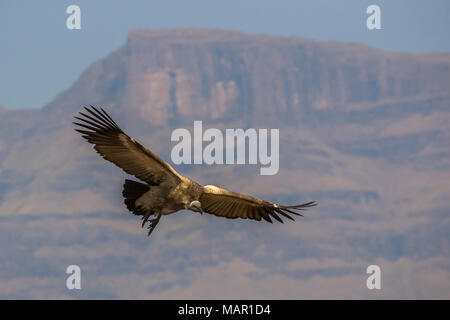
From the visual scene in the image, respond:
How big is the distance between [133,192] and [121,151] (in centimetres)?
121

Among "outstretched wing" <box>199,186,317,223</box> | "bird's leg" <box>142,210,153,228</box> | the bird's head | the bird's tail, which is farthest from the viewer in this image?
"outstretched wing" <box>199,186,317,223</box>

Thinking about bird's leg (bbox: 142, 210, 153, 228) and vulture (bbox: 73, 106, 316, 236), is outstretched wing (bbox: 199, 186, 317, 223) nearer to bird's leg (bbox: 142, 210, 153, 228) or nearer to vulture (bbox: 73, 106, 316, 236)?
vulture (bbox: 73, 106, 316, 236)

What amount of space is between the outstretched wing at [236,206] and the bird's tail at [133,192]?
1924 mm

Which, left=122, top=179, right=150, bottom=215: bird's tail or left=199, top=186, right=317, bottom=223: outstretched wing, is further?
left=199, top=186, right=317, bottom=223: outstretched wing

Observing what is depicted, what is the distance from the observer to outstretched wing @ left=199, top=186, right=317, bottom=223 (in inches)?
1240

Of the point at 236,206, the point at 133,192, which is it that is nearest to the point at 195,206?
the point at 133,192

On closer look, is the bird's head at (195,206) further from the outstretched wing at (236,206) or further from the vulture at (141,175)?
the outstretched wing at (236,206)

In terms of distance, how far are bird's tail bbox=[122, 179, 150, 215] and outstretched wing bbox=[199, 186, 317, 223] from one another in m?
1.92

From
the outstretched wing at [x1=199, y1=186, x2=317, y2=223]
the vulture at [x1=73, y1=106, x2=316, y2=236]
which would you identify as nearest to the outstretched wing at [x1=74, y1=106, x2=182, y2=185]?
the vulture at [x1=73, y1=106, x2=316, y2=236]

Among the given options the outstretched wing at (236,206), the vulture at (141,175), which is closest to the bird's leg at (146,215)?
the vulture at (141,175)
